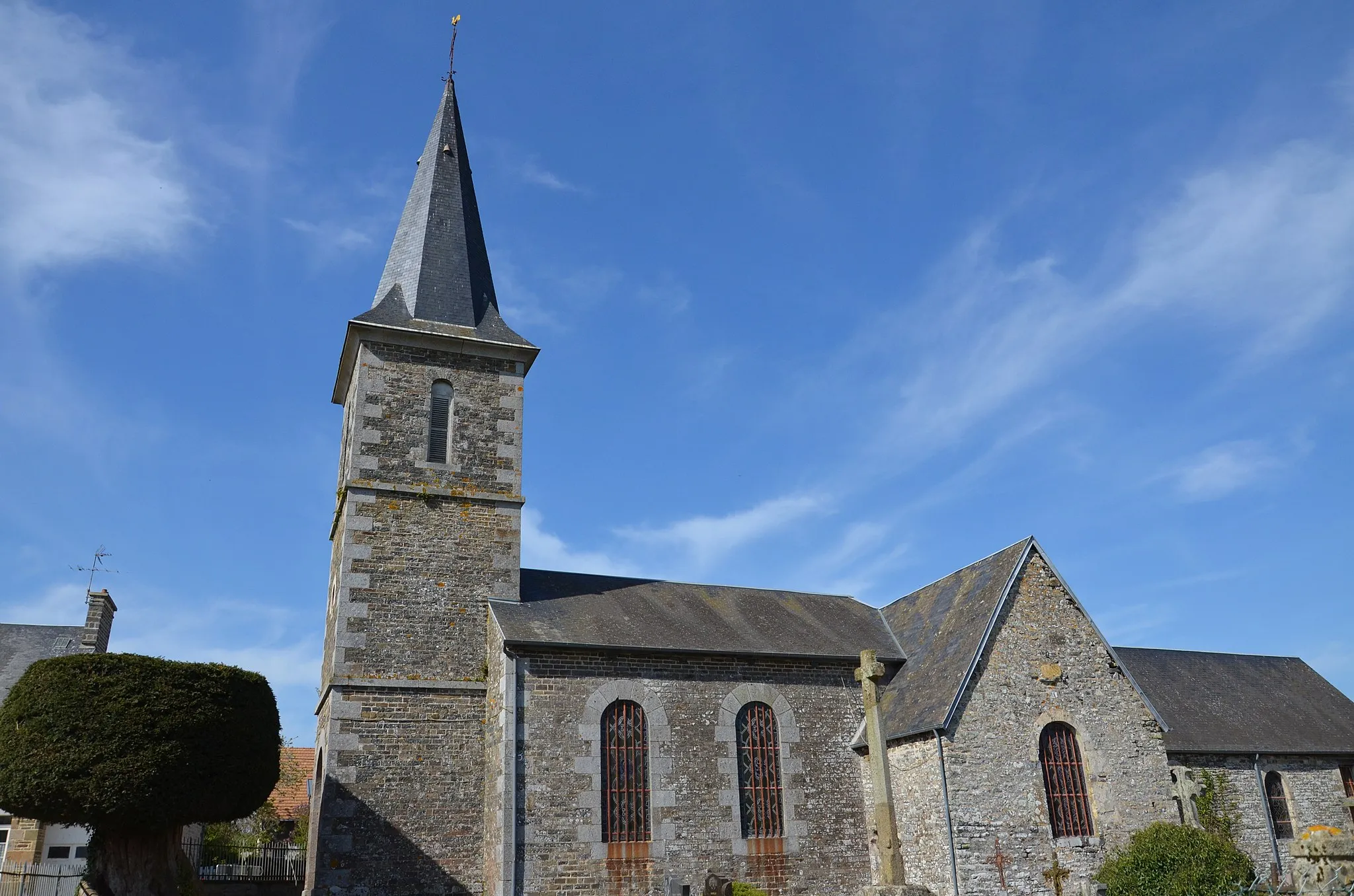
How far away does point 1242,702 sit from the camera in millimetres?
23734

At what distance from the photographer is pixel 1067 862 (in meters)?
16.2

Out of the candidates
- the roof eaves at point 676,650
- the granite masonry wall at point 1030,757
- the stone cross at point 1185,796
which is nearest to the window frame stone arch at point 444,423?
the roof eaves at point 676,650

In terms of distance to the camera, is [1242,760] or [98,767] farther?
[1242,760]

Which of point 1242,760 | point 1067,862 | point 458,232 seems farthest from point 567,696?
point 1242,760

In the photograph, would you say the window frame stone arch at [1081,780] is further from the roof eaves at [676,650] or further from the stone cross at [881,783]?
the stone cross at [881,783]

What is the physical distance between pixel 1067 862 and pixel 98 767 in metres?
15.0

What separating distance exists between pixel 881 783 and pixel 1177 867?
5373 mm

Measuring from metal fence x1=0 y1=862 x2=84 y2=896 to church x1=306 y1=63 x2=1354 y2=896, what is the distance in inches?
225

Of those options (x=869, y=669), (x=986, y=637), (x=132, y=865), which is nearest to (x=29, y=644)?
(x=132, y=865)

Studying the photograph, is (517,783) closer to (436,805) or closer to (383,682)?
(436,805)

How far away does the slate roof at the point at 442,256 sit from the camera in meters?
20.5

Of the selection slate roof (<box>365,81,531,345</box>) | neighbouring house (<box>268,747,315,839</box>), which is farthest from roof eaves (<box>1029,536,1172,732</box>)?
neighbouring house (<box>268,747,315,839</box>)

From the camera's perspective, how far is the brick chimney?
22.9m

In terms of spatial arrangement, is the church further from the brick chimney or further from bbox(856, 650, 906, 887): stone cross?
the brick chimney
